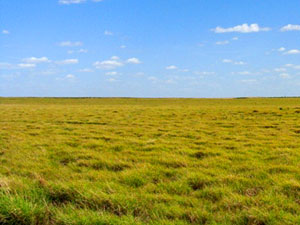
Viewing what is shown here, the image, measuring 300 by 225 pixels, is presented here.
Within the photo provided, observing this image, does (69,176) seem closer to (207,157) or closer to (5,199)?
(5,199)

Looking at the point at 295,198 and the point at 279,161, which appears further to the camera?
the point at 279,161

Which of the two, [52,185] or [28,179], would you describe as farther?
[28,179]

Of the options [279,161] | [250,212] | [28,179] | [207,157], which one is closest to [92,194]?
[28,179]

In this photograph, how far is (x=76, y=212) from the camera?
4199mm

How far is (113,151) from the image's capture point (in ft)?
29.3

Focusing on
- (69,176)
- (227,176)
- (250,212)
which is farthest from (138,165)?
(250,212)

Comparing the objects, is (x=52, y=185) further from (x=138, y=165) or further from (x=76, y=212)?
(x=138, y=165)

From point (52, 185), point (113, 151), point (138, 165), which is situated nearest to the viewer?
point (52, 185)

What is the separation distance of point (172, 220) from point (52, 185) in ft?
8.08

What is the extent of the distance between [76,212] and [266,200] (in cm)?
297

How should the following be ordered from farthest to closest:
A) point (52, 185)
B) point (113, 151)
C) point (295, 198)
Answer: point (113, 151)
point (52, 185)
point (295, 198)

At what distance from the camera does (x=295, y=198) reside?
185 inches

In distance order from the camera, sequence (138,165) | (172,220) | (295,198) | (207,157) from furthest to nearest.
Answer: (207,157) → (138,165) → (295,198) → (172,220)

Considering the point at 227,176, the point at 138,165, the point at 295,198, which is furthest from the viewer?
the point at 138,165
